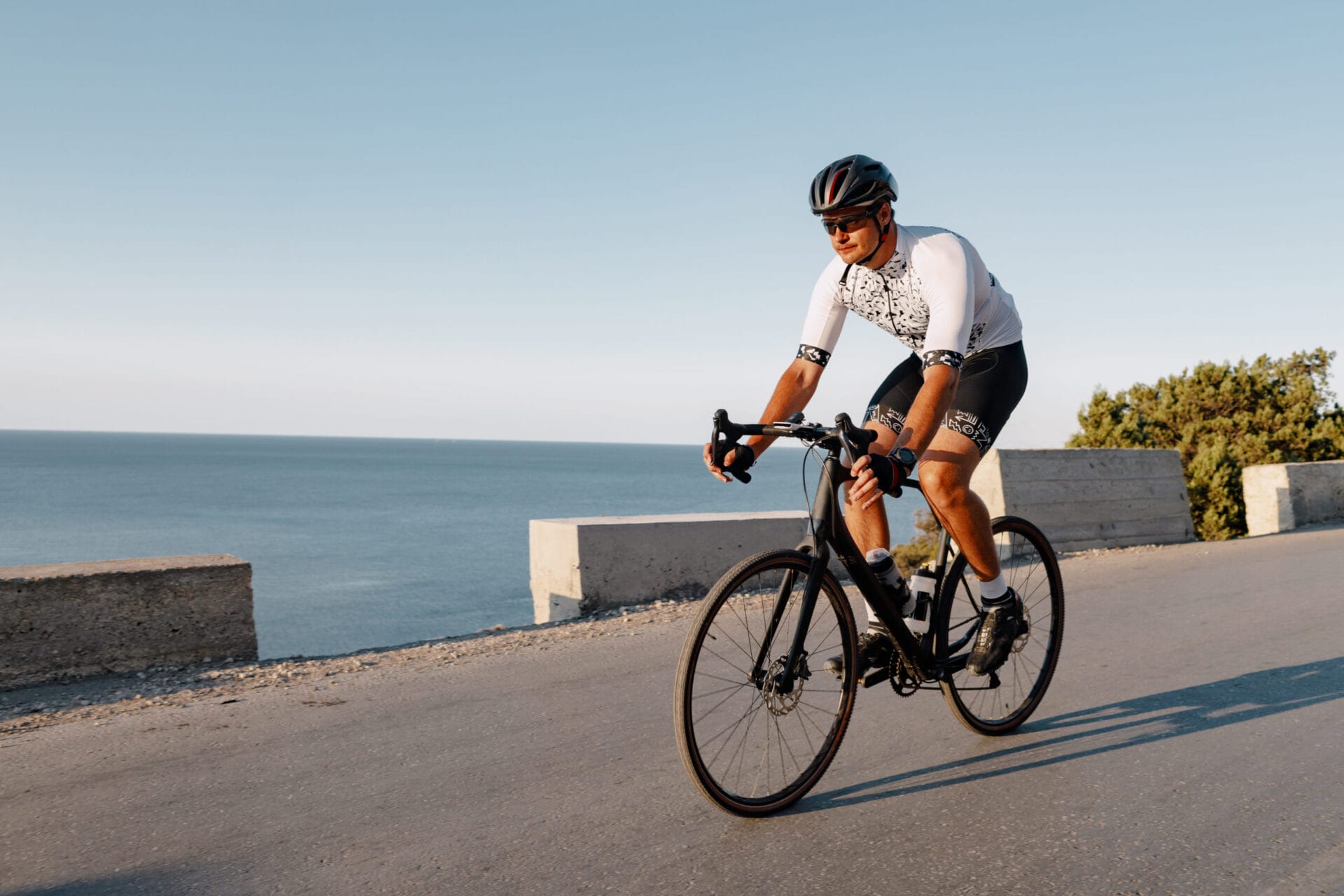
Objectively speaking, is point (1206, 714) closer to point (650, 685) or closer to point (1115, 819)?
point (1115, 819)

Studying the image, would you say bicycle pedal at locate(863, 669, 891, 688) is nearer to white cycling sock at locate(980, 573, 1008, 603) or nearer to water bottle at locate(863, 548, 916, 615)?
water bottle at locate(863, 548, 916, 615)

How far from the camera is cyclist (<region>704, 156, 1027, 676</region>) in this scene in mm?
3625

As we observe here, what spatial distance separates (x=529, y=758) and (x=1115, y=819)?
2175 mm

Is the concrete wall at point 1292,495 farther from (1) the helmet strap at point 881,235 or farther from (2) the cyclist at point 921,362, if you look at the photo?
(1) the helmet strap at point 881,235

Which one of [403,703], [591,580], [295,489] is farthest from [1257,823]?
[295,489]

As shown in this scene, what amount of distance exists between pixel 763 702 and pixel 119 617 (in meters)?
4.17

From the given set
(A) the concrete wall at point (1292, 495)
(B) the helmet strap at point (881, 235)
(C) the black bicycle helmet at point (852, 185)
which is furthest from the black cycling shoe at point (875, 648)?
(A) the concrete wall at point (1292, 495)

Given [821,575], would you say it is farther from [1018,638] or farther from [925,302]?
[1018,638]

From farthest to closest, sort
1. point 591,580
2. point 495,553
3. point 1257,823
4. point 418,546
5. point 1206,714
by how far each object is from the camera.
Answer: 1. point 418,546
2. point 495,553
3. point 591,580
4. point 1206,714
5. point 1257,823

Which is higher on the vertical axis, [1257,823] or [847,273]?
[847,273]

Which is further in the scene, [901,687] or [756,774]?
[901,687]

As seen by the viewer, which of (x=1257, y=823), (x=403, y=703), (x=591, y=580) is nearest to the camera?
(x=1257, y=823)

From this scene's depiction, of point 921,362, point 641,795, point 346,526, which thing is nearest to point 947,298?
point 921,362

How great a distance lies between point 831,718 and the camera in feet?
12.5
